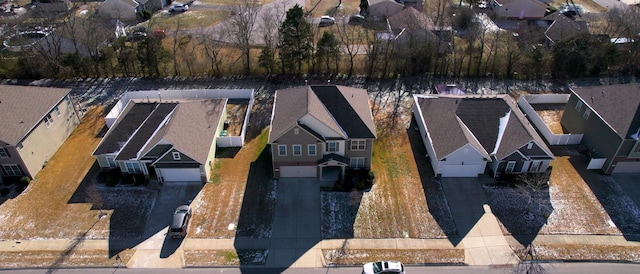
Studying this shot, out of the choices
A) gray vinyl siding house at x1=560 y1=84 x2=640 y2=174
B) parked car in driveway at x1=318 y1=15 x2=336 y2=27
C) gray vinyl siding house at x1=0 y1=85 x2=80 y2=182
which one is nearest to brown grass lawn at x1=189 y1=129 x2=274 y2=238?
gray vinyl siding house at x1=0 y1=85 x2=80 y2=182

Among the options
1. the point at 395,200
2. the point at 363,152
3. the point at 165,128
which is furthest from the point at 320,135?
the point at 165,128

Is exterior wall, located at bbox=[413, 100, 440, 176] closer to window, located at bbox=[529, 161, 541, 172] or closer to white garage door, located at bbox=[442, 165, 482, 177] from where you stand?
white garage door, located at bbox=[442, 165, 482, 177]

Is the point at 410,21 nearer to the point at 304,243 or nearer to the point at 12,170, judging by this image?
the point at 304,243

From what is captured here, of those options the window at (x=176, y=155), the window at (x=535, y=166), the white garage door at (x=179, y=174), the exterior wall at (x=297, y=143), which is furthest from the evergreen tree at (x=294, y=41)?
the window at (x=535, y=166)

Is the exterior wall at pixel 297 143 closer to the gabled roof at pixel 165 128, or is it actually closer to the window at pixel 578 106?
the gabled roof at pixel 165 128

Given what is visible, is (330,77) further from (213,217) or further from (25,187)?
(25,187)

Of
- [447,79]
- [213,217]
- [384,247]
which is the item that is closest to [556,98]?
[447,79]
